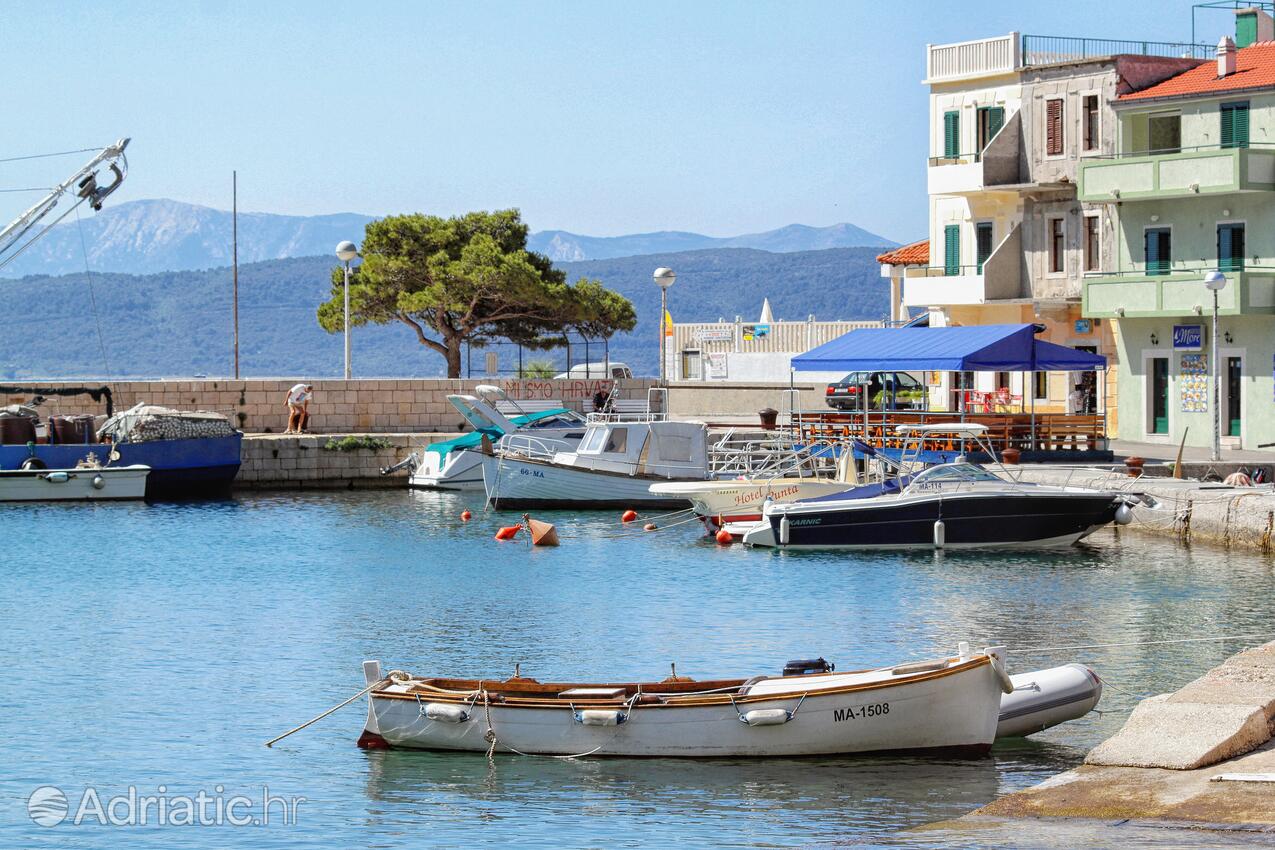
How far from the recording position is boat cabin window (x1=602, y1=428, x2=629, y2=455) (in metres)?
42.8

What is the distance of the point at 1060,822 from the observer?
1281 cm

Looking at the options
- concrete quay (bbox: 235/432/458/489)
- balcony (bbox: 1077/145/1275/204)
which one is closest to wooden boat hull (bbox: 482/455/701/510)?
concrete quay (bbox: 235/432/458/489)

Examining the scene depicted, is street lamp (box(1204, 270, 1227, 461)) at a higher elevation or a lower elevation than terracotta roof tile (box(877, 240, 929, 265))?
lower

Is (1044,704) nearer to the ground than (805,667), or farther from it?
nearer to the ground

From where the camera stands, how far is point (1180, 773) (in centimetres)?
1350

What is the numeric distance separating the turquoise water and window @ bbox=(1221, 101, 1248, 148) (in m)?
17.4

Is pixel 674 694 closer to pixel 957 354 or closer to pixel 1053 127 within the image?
pixel 957 354

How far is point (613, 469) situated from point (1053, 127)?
63.3 ft

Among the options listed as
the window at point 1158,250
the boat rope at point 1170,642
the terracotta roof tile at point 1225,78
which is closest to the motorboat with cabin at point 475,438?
the window at point 1158,250

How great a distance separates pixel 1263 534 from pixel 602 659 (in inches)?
599

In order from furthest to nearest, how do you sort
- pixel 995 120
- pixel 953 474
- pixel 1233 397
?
pixel 995 120 < pixel 1233 397 < pixel 953 474

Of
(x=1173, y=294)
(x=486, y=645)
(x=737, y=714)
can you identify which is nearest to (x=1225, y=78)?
(x=1173, y=294)

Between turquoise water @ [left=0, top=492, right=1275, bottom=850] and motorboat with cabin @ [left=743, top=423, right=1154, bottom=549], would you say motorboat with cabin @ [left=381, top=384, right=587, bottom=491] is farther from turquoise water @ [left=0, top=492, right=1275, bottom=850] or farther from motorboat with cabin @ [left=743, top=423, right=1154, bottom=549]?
motorboat with cabin @ [left=743, top=423, right=1154, bottom=549]

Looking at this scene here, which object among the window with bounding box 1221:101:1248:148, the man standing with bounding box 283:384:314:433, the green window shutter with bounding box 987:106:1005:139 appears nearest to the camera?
the window with bounding box 1221:101:1248:148
